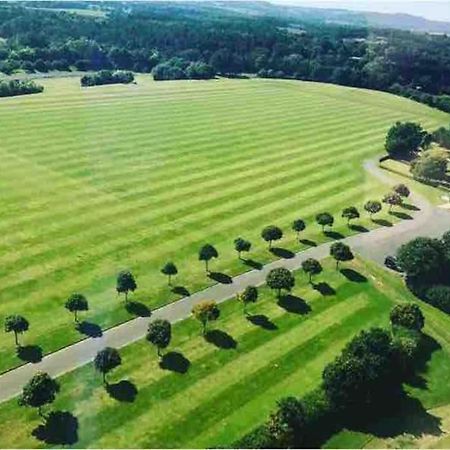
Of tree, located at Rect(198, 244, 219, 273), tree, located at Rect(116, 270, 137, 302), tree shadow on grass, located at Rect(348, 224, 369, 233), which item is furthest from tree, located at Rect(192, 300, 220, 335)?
tree shadow on grass, located at Rect(348, 224, 369, 233)

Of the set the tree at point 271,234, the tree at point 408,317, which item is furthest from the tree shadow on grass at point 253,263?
the tree at point 408,317

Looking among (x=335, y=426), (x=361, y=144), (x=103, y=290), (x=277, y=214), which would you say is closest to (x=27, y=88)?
(x=361, y=144)

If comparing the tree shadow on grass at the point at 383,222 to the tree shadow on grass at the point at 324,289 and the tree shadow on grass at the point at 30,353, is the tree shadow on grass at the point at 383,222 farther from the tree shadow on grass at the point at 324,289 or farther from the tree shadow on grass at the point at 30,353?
the tree shadow on grass at the point at 30,353

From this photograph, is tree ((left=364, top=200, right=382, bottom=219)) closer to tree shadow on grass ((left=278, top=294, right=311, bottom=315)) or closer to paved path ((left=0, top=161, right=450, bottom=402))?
paved path ((left=0, top=161, right=450, bottom=402))

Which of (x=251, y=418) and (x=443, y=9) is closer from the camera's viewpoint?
(x=251, y=418)

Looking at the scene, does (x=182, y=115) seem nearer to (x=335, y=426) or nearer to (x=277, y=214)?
(x=277, y=214)
